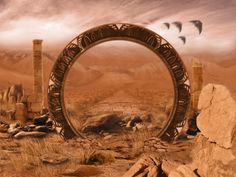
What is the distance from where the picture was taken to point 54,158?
5676mm

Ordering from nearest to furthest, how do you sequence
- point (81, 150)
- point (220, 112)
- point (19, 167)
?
point (220, 112), point (19, 167), point (81, 150)

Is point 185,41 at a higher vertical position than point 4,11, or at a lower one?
lower

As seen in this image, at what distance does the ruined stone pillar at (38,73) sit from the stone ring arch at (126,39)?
15cm

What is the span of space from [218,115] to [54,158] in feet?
10.1

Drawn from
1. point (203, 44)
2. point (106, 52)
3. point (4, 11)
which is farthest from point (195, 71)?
point (4, 11)

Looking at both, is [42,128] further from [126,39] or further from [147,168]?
[147,168]

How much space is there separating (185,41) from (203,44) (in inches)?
11.7

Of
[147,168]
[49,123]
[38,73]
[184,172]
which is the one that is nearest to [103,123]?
[49,123]

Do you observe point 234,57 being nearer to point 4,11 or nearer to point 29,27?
point 29,27

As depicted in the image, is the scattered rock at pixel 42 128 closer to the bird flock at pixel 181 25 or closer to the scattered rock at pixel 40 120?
the scattered rock at pixel 40 120

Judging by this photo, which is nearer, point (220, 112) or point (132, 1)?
point (220, 112)

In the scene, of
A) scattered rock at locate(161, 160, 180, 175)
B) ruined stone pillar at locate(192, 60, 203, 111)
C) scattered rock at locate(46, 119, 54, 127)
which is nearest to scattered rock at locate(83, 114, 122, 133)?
scattered rock at locate(46, 119, 54, 127)

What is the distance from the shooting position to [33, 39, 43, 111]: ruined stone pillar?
19.8 feet

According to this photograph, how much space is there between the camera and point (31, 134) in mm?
5965
